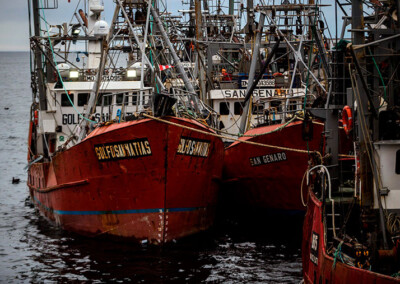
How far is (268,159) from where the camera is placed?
61.3 ft

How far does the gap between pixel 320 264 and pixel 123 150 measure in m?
6.08

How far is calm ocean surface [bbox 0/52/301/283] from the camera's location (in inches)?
550

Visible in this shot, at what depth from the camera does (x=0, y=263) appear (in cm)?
1538

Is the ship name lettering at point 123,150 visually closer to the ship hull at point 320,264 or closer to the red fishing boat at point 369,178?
the ship hull at point 320,264

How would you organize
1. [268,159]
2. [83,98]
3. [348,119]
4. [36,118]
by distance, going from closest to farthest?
[348,119], [268,159], [83,98], [36,118]

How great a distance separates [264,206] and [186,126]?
5.04m

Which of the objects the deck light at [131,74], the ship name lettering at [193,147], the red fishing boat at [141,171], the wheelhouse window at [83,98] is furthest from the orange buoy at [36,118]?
the ship name lettering at [193,147]

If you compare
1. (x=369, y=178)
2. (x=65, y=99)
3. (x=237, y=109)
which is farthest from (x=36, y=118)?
(x=369, y=178)

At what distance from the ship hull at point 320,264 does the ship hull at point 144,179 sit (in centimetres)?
362

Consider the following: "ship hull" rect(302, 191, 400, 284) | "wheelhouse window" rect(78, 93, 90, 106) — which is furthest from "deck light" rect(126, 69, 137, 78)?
"ship hull" rect(302, 191, 400, 284)

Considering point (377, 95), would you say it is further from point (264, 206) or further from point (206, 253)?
point (264, 206)

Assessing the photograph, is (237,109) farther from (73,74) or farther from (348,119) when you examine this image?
(348,119)

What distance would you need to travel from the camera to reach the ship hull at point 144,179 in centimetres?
1530

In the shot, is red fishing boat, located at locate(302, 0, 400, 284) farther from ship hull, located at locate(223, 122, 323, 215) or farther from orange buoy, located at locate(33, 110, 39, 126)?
orange buoy, located at locate(33, 110, 39, 126)
